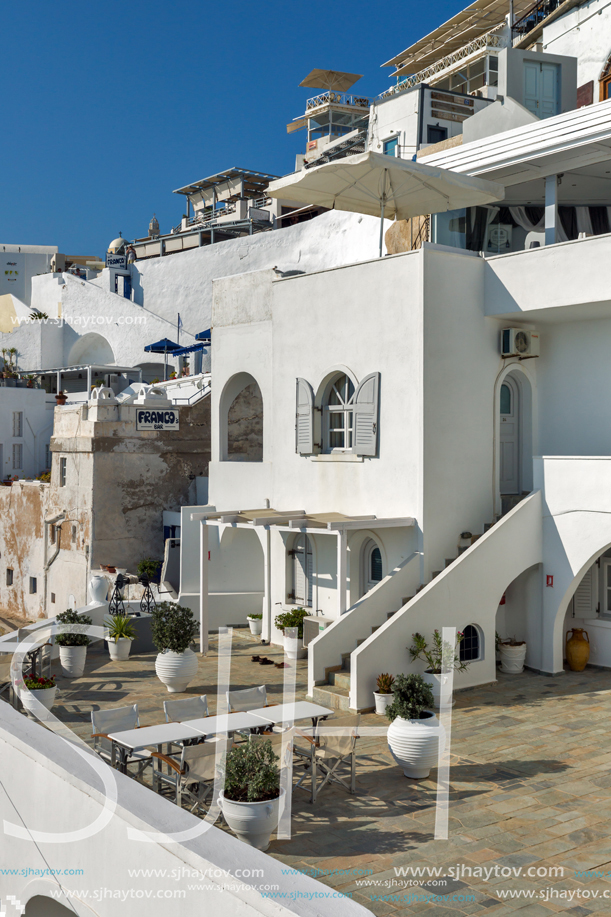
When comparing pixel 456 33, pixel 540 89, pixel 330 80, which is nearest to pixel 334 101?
pixel 330 80

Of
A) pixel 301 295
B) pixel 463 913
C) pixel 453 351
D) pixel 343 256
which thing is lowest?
pixel 463 913

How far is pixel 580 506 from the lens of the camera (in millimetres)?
13836

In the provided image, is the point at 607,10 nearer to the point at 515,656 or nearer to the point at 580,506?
the point at 580,506

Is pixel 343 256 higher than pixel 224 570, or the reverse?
pixel 343 256

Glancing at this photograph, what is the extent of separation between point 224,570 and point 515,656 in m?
6.81

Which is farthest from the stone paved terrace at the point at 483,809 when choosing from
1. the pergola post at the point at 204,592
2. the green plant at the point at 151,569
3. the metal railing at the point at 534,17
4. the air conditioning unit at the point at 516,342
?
the metal railing at the point at 534,17

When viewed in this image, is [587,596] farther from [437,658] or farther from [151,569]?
[151,569]

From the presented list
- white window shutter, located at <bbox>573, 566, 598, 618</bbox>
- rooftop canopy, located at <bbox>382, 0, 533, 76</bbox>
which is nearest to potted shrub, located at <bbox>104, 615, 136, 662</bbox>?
white window shutter, located at <bbox>573, 566, 598, 618</bbox>

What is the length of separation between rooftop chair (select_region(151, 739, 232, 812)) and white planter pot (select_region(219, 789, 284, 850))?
1.99 ft

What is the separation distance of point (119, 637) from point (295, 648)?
3352 millimetres

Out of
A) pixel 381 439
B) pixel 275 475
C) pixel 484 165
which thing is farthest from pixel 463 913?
pixel 484 165

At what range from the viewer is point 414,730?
9.54m

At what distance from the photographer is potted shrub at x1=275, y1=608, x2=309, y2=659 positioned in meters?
15.3

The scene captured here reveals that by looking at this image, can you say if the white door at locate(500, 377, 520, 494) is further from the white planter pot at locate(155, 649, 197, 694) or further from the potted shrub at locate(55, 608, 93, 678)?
the potted shrub at locate(55, 608, 93, 678)
